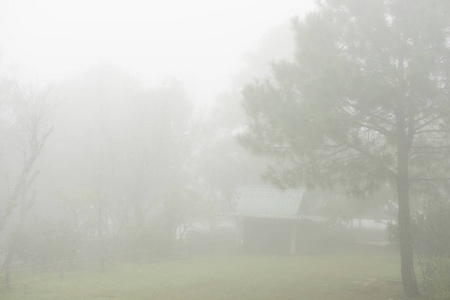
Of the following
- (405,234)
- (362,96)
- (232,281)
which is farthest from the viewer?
(232,281)

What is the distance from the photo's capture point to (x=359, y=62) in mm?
11797

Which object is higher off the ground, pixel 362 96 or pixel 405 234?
pixel 362 96

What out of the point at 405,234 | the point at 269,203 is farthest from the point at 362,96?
the point at 269,203

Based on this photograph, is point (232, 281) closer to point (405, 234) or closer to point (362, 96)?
point (405, 234)

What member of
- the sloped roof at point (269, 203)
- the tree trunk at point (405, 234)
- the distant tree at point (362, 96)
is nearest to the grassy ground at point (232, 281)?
the tree trunk at point (405, 234)

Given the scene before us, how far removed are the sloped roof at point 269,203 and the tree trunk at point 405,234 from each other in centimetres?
1271

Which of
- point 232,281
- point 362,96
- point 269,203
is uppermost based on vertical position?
point 362,96

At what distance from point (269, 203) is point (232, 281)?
34.1 ft

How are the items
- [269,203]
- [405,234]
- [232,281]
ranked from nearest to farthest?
[405,234] → [232,281] → [269,203]

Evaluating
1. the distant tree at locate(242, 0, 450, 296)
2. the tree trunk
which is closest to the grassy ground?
the tree trunk

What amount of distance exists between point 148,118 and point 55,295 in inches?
714

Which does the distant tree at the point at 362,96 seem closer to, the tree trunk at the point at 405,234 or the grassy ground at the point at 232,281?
the tree trunk at the point at 405,234

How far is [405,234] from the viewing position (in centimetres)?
1152

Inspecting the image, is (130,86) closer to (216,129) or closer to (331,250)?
(216,129)
